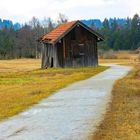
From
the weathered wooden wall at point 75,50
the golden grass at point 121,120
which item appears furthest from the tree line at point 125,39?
the golden grass at point 121,120

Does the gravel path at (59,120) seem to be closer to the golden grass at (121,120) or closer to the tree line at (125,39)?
the golden grass at (121,120)

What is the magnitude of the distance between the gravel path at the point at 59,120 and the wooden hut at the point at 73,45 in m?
30.5

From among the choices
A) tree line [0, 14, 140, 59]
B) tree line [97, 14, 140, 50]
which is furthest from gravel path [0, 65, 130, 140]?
tree line [97, 14, 140, 50]

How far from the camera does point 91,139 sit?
35.8ft

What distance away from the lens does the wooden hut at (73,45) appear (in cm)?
5050

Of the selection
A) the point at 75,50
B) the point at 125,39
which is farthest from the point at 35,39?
the point at 75,50

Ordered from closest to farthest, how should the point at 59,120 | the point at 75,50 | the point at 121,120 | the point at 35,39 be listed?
the point at 121,120, the point at 59,120, the point at 75,50, the point at 35,39

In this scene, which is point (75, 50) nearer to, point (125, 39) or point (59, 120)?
point (59, 120)

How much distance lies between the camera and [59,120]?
13758 mm

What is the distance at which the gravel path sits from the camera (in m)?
11.6

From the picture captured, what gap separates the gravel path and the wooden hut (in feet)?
100

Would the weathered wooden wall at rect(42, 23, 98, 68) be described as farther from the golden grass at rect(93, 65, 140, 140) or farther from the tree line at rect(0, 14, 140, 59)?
the tree line at rect(0, 14, 140, 59)

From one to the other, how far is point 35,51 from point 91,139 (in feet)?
345

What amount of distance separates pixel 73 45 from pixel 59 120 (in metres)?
37.8
